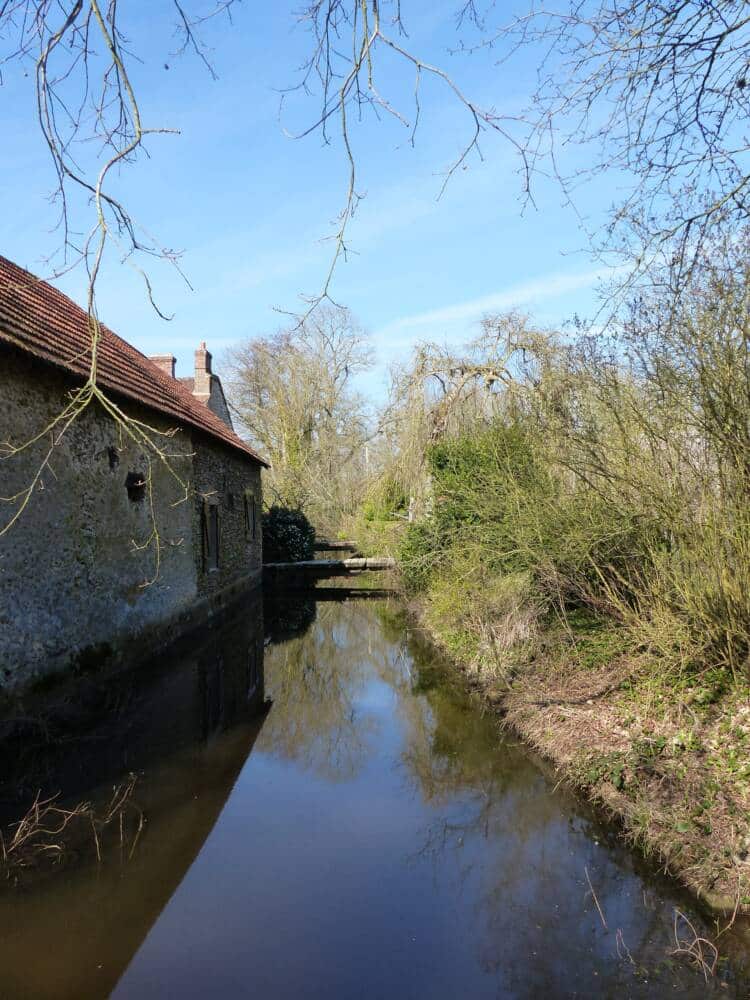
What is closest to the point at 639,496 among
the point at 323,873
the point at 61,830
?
the point at 323,873

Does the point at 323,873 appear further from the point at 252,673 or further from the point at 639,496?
the point at 252,673

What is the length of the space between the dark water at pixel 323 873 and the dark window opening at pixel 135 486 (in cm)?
292

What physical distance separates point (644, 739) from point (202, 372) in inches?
772

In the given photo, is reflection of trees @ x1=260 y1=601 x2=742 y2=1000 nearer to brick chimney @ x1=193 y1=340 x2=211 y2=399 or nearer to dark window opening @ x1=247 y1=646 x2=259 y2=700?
dark window opening @ x1=247 y1=646 x2=259 y2=700

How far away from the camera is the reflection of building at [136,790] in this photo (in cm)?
384

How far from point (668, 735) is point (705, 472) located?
2.41 m

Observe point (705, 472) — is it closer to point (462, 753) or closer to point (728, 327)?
point (728, 327)

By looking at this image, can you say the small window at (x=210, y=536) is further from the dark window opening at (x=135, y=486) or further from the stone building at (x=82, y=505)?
the dark window opening at (x=135, y=486)

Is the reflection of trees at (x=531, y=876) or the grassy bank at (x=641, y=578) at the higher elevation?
the grassy bank at (x=641, y=578)

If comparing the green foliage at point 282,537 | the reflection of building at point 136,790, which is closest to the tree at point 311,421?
the green foliage at point 282,537

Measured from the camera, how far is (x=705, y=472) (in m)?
6.31

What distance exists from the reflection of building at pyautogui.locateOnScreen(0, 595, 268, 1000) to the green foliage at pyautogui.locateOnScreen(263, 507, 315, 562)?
13.4 metres

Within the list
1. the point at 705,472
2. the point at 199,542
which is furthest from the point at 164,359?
the point at 705,472

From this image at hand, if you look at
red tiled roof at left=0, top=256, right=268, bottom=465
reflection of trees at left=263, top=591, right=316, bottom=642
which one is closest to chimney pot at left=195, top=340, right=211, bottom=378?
reflection of trees at left=263, top=591, right=316, bottom=642
